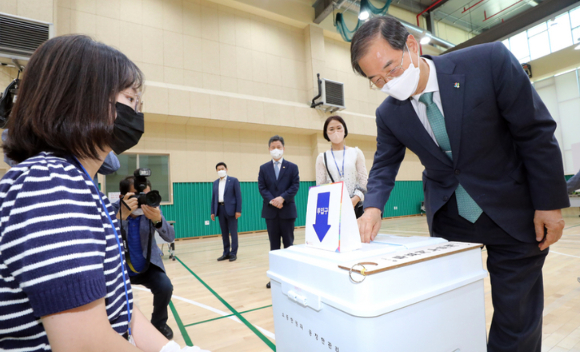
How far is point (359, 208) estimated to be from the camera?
2734 mm

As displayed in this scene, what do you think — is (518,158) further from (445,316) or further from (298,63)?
(298,63)

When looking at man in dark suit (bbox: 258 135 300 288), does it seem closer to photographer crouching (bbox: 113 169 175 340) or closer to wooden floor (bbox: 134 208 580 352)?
wooden floor (bbox: 134 208 580 352)

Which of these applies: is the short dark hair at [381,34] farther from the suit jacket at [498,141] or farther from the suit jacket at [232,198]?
the suit jacket at [232,198]

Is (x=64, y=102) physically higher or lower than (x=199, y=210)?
higher

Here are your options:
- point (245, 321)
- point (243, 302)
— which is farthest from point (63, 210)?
point (243, 302)

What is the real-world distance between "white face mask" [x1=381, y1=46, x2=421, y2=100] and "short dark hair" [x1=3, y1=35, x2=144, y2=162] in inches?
40.4

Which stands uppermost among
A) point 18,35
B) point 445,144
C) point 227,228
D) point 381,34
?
point 18,35

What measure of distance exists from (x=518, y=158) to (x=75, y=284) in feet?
4.79

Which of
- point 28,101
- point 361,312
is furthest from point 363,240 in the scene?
point 28,101

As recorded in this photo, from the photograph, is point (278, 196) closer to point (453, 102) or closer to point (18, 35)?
point (453, 102)

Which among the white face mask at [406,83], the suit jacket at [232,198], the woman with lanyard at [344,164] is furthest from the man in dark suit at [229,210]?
the white face mask at [406,83]

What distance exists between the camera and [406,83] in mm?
1223

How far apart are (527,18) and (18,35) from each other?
40.8 feet

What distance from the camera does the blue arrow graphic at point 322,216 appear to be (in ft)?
3.34
